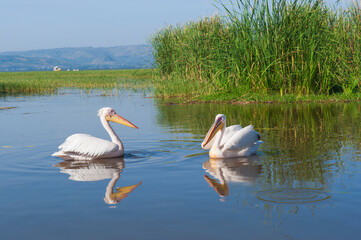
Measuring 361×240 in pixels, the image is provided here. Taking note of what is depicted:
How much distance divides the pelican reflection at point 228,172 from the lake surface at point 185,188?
13mm

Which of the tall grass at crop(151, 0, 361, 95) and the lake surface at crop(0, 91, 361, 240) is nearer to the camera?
the lake surface at crop(0, 91, 361, 240)

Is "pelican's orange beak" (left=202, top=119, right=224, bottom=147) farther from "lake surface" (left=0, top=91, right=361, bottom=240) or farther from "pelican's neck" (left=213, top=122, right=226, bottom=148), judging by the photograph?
"lake surface" (left=0, top=91, right=361, bottom=240)

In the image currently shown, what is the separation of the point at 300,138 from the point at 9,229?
5.95 metres

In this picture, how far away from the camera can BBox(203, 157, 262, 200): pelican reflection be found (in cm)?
583

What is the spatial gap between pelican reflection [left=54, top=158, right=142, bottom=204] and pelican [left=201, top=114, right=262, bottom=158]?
138 cm

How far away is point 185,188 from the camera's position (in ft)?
18.6

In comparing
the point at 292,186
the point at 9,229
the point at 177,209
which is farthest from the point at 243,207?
the point at 9,229

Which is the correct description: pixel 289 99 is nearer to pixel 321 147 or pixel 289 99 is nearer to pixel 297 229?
pixel 321 147

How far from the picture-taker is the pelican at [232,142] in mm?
7488

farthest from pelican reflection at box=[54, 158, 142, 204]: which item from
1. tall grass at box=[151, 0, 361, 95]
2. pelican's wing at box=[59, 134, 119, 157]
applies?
tall grass at box=[151, 0, 361, 95]

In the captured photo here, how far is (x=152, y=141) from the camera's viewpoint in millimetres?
9359

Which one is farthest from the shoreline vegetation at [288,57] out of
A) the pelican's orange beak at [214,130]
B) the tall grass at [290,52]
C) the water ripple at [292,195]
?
the water ripple at [292,195]

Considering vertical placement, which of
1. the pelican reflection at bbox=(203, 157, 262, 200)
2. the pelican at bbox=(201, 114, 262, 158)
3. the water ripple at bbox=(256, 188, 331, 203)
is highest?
the pelican at bbox=(201, 114, 262, 158)

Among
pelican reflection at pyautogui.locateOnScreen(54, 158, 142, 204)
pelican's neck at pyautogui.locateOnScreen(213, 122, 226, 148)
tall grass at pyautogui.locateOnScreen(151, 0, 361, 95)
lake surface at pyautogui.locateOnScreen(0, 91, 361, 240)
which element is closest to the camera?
lake surface at pyautogui.locateOnScreen(0, 91, 361, 240)
